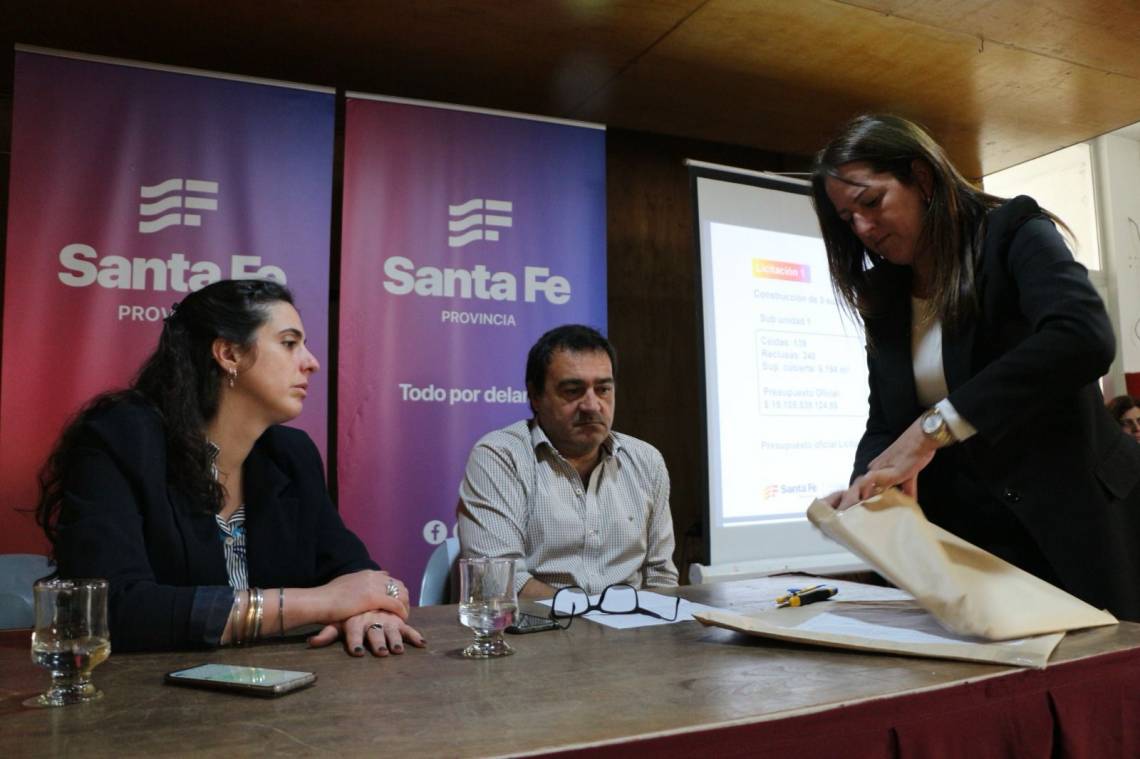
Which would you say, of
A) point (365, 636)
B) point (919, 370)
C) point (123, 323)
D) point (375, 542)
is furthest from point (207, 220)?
point (919, 370)

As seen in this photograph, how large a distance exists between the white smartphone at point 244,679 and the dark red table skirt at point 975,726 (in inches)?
15.0

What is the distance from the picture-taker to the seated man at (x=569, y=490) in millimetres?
2271

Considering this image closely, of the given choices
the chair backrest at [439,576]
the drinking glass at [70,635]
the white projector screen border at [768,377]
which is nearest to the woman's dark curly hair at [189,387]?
the drinking glass at [70,635]

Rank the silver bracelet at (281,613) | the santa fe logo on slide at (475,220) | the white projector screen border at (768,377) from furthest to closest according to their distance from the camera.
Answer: the white projector screen border at (768,377) → the santa fe logo on slide at (475,220) → the silver bracelet at (281,613)

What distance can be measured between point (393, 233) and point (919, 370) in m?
2.24

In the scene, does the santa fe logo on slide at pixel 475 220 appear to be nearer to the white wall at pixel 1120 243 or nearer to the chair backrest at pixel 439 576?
the chair backrest at pixel 439 576

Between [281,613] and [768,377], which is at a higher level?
[768,377]

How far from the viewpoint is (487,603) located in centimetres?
117

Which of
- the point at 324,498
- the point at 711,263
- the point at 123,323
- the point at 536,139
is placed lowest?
the point at 324,498

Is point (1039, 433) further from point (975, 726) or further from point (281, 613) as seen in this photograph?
point (281, 613)

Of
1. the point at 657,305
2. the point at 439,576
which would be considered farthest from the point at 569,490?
the point at 657,305

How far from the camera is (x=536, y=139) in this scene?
3535mm

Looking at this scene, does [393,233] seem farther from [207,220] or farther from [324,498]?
[324,498]

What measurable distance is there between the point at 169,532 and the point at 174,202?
1928 mm
